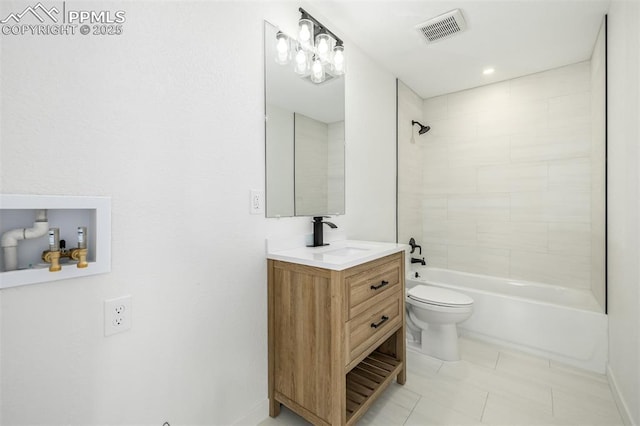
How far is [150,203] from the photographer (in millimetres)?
1106

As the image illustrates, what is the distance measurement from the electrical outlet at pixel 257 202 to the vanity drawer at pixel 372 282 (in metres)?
0.61

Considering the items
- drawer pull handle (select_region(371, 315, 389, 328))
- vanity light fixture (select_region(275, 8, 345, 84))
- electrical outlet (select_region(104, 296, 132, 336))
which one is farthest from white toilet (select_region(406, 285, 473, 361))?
electrical outlet (select_region(104, 296, 132, 336))

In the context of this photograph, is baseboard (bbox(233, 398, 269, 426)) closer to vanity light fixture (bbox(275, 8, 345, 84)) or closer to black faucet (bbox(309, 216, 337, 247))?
black faucet (bbox(309, 216, 337, 247))

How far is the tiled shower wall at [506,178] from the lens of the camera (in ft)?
8.50

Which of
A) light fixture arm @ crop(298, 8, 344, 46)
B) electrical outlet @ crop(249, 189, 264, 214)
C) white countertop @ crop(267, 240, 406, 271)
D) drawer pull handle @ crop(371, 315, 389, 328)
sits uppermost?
light fixture arm @ crop(298, 8, 344, 46)

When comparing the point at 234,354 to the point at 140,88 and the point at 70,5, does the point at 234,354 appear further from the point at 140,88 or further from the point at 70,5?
the point at 70,5

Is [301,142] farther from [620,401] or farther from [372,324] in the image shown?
[620,401]

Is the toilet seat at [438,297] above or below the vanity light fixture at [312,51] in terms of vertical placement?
below

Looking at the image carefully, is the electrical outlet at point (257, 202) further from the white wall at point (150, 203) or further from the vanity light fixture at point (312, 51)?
the vanity light fixture at point (312, 51)

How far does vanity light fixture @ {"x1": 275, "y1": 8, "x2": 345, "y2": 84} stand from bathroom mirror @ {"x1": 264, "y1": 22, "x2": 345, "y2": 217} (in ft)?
0.14

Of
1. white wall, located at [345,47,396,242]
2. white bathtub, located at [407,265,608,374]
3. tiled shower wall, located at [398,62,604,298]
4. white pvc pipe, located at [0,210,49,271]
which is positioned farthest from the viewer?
tiled shower wall, located at [398,62,604,298]

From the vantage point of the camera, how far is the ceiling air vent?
6.25ft

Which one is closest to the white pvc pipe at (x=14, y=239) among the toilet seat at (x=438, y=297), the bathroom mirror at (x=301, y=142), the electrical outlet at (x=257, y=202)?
the electrical outlet at (x=257, y=202)

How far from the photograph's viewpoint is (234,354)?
141cm
